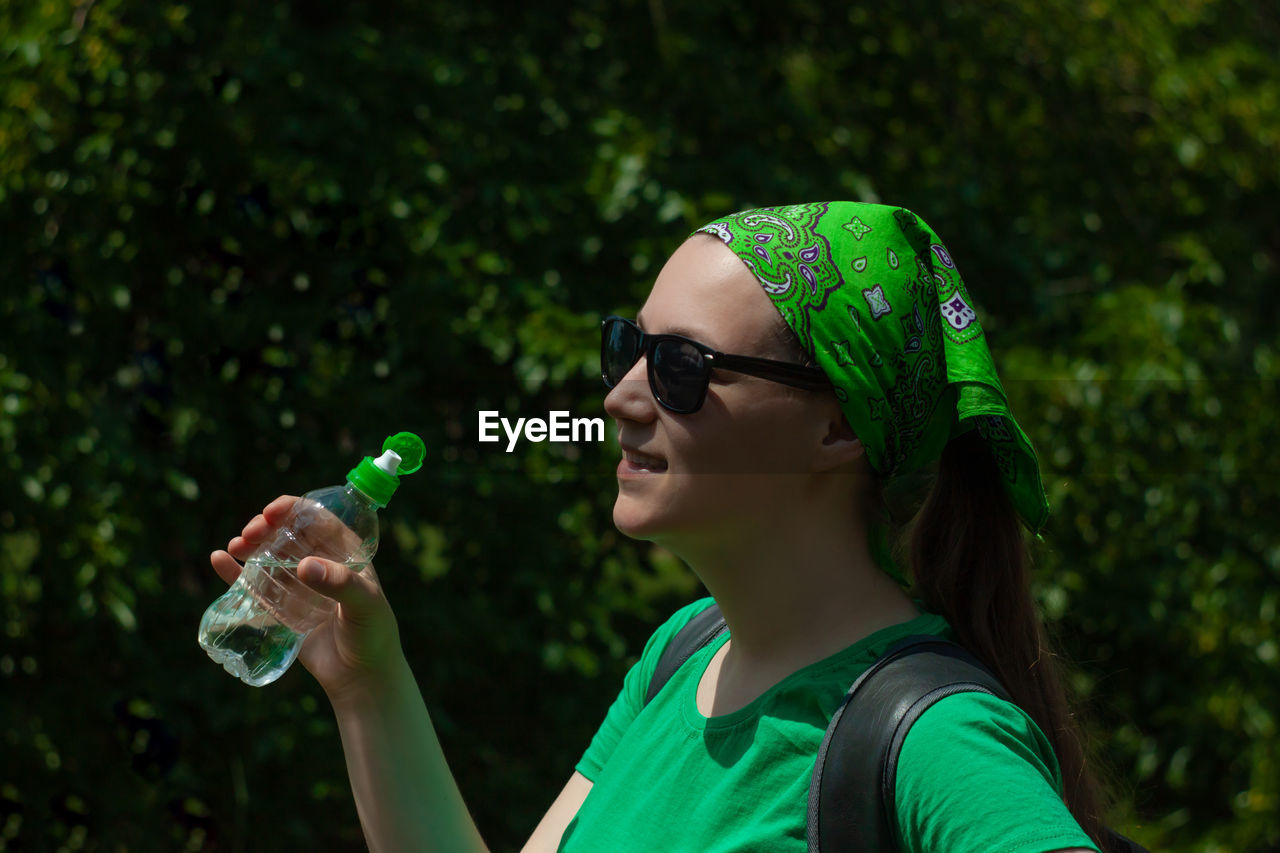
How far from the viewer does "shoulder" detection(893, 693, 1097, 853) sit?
111cm

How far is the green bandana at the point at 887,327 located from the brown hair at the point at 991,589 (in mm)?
49

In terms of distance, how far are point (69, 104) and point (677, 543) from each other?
2059 mm

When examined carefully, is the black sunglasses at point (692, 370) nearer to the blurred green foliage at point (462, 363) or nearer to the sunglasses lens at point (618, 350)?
the sunglasses lens at point (618, 350)

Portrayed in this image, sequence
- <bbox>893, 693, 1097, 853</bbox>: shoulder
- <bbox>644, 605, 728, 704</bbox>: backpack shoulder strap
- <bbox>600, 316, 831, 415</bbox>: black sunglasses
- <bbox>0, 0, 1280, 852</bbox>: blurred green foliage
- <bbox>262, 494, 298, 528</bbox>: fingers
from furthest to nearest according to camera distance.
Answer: <bbox>0, 0, 1280, 852</bbox>: blurred green foliage
<bbox>644, 605, 728, 704</bbox>: backpack shoulder strap
<bbox>262, 494, 298, 528</bbox>: fingers
<bbox>600, 316, 831, 415</bbox>: black sunglasses
<bbox>893, 693, 1097, 853</bbox>: shoulder

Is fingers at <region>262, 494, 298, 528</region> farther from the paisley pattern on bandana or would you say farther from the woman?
the paisley pattern on bandana

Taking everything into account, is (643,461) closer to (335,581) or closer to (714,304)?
(714,304)

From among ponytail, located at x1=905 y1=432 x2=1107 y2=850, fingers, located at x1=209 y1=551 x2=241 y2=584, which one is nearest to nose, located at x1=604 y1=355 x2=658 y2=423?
ponytail, located at x1=905 y1=432 x2=1107 y2=850

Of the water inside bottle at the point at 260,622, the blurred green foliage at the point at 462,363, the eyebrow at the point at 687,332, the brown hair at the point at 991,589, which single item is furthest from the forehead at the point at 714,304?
the blurred green foliage at the point at 462,363

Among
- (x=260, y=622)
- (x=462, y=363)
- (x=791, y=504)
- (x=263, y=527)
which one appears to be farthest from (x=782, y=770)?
(x=462, y=363)

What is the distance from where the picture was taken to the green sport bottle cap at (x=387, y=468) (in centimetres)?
152

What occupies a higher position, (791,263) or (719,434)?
(791,263)

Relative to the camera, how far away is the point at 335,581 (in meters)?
1.44

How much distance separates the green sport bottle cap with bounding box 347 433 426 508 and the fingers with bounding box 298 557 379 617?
9 cm

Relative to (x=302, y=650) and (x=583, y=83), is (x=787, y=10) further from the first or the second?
(x=302, y=650)
